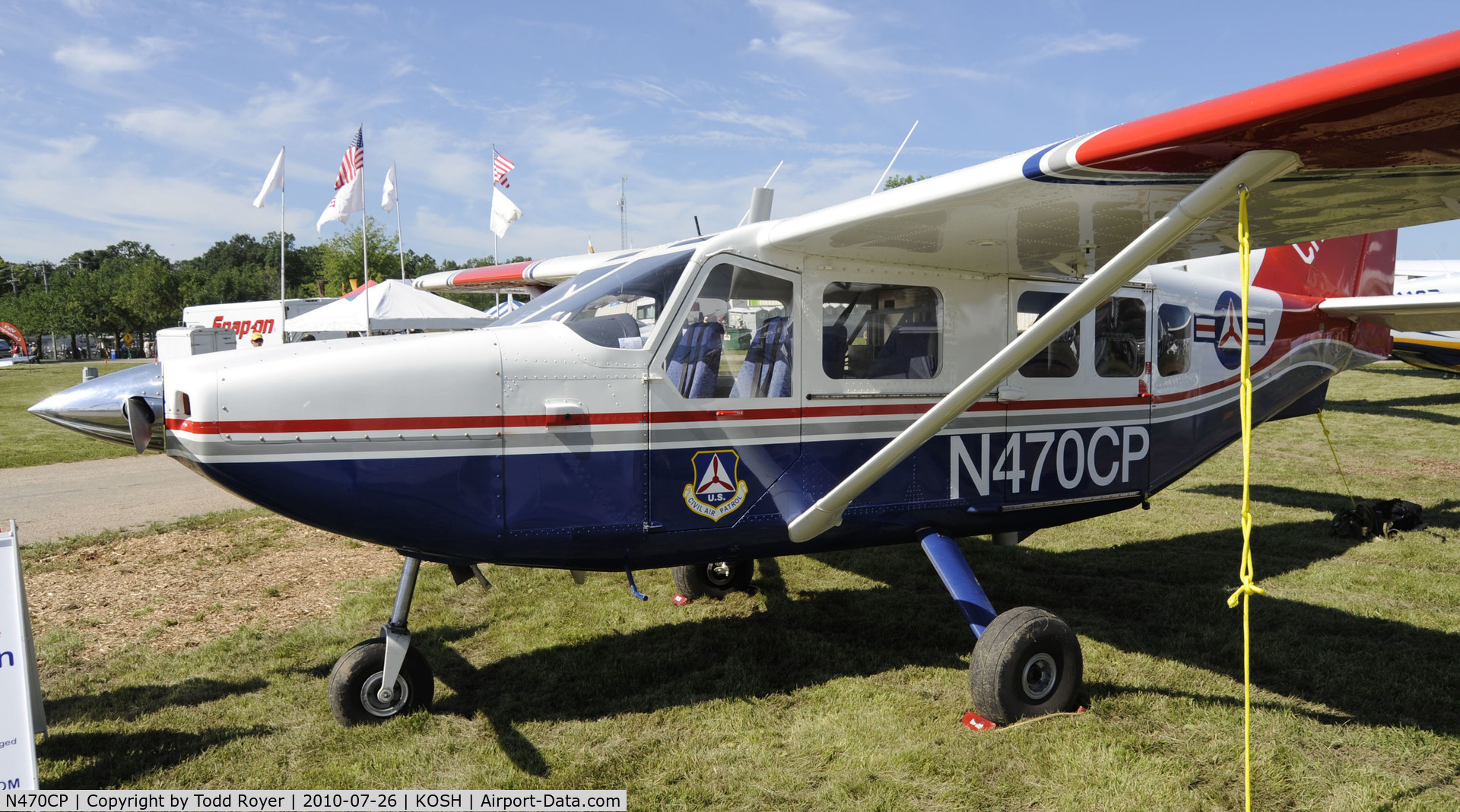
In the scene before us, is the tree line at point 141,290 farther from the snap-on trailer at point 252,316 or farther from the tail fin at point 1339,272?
the tail fin at point 1339,272

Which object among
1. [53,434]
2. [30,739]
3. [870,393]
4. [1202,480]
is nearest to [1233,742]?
[870,393]

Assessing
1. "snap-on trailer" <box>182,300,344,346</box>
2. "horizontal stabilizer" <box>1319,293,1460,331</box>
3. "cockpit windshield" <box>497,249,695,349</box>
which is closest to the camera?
"cockpit windshield" <box>497,249,695,349</box>

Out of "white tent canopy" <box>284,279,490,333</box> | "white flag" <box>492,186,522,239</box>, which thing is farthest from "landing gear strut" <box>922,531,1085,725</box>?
"white flag" <box>492,186,522,239</box>

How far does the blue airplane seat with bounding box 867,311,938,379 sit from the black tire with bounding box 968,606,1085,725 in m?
1.33

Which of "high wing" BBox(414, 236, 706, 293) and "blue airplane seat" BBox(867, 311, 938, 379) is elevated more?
"high wing" BBox(414, 236, 706, 293)

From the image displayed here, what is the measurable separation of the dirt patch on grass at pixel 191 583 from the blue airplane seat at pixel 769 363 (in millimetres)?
3712

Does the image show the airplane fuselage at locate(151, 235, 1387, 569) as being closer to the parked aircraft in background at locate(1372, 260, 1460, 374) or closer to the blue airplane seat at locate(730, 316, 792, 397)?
the blue airplane seat at locate(730, 316, 792, 397)

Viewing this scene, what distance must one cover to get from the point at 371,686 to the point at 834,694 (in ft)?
7.63

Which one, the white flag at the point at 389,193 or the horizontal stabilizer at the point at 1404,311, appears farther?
the white flag at the point at 389,193

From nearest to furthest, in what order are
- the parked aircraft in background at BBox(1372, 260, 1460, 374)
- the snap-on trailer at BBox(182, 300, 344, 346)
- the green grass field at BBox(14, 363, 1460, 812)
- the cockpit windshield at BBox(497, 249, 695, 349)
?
the green grass field at BBox(14, 363, 1460, 812) → the cockpit windshield at BBox(497, 249, 695, 349) → the parked aircraft in background at BBox(1372, 260, 1460, 374) → the snap-on trailer at BBox(182, 300, 344, 346)

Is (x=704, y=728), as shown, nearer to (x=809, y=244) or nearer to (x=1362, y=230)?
(x=809, y=244)

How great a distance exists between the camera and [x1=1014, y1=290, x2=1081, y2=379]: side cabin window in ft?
15.7

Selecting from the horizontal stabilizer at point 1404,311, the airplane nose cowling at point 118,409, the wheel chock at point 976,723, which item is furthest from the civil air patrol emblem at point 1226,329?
the airplane nose cowling at point 118,409

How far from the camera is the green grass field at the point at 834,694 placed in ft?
11.5
